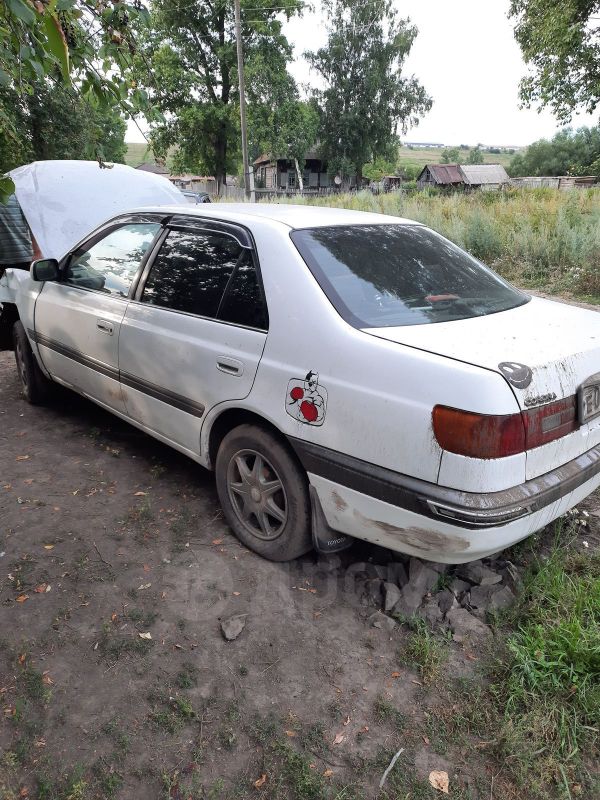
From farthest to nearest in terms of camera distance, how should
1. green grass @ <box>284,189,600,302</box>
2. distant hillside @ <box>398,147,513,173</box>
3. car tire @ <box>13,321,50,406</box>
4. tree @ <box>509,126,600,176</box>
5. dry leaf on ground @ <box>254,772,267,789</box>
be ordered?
1. distant hillside @ <box>398,147,513,173</box>
2. tree @ <box>509,126,600,176</box>
3. green grass @ <box>284,189,600,302</box>
4. car tire @ <box>13,321,50,406</box>
5. dry leaf on ground @ <box>254,772,267,789</box>

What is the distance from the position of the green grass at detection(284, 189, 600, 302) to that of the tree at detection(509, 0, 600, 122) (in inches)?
274

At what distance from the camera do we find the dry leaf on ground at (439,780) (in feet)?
6.16

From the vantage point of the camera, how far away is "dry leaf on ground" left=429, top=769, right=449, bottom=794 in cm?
188

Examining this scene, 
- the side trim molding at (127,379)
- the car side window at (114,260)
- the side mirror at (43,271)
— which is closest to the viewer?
the side trim molding at (127,379)

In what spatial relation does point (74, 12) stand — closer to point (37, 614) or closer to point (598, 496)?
point (37, 614)

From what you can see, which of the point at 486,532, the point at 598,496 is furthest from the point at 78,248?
the point at 598,496

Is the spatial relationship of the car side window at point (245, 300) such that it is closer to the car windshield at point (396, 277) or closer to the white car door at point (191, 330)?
the white car door at point (191, 330)

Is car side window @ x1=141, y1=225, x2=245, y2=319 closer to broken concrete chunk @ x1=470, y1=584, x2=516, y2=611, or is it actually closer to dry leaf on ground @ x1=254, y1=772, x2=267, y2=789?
broken concrete chunk @ x1=470, y1=584, x2=516, y2=611

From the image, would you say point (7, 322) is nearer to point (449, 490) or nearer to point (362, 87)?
point (449, 490)

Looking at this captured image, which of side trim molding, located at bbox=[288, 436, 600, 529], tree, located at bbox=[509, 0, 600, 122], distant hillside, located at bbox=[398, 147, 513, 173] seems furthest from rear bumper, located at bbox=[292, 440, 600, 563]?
distant hillside, located at bbox=[398, 147, 513, 173]

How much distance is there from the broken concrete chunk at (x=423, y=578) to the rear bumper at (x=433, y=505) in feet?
1.29

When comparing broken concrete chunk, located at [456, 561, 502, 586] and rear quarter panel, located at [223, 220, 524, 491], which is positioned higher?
rear quarter panel, located at [223, 220, 524, 491]

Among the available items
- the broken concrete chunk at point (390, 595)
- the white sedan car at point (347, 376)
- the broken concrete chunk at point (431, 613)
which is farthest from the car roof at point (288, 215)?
the broken concrete chunk at point (431, 613)

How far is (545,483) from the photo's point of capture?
2.24 m
